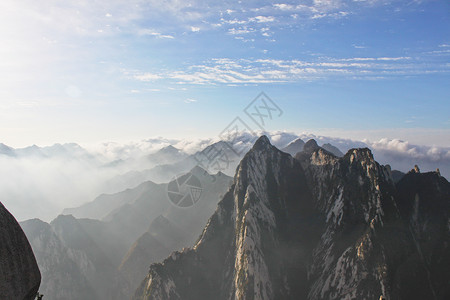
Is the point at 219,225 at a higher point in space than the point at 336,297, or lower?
higher

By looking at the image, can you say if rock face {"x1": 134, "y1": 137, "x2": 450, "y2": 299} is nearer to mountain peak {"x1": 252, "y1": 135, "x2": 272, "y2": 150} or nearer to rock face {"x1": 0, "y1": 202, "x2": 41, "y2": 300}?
mountain peak {"x1": 252, "y1": 135, "x2": 272, "y2": 150}

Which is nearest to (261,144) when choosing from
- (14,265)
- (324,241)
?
(324,241)

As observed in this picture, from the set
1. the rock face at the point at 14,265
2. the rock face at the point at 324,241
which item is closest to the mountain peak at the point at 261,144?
the rock face at the point at 324,241

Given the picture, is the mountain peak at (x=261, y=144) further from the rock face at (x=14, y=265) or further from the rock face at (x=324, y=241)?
the rock face at (x=14, y=265)

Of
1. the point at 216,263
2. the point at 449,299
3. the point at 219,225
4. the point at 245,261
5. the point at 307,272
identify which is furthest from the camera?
→ the point at 219,225

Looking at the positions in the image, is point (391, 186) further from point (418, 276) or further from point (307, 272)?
point (307, 272)

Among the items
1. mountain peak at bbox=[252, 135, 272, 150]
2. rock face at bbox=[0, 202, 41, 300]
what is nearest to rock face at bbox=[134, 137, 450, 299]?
mountain peak at bbox=[252, 135, 272, 150]

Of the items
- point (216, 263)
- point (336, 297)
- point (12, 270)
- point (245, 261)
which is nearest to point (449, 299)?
point (336, 297)
